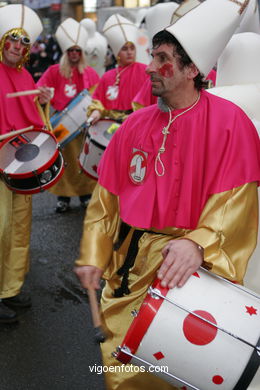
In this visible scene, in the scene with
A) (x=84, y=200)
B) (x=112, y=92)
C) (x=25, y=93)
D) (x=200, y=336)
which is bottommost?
(x=84, y=200)

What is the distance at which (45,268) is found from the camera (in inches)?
187

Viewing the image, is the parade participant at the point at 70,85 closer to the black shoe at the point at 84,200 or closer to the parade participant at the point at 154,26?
the black shoe at the point at 84,200

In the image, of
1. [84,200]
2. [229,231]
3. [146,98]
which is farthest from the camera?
[84,200]

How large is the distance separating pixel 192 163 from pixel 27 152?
1.81m

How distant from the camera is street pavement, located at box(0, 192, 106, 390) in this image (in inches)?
125

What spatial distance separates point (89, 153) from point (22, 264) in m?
1.55

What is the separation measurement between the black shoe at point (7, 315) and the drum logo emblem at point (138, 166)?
1921 millimetres

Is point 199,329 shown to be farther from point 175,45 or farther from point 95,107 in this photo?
point 95,107

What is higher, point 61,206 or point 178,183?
point 178,183

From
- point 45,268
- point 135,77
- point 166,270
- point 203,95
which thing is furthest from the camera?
point 135,77

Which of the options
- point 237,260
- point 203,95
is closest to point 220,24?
point 203,95

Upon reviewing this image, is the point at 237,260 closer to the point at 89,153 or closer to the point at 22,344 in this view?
the point at 22,344

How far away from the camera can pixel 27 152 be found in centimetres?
370

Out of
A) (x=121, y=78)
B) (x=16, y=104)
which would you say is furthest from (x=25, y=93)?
(x=121, y=78)
